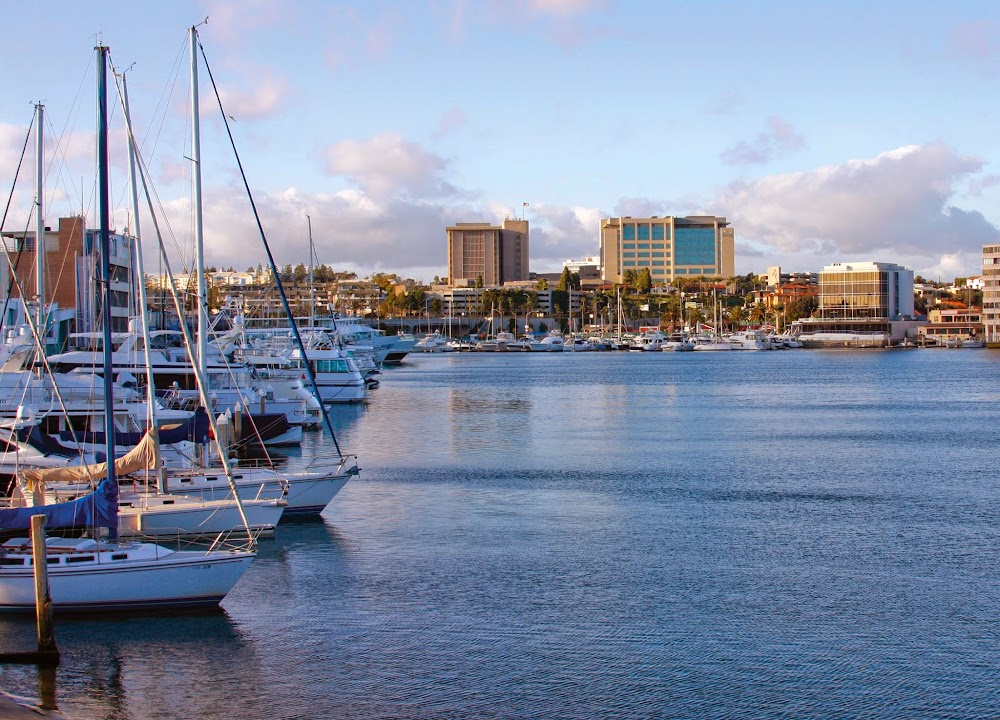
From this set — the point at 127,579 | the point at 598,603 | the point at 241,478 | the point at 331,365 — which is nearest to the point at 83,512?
the point at 127,579

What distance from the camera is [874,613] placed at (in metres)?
24.0

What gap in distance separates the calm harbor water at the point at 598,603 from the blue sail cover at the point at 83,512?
215 cm

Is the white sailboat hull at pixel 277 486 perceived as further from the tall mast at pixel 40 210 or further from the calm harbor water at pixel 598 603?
the tall mast at pixel 40 210

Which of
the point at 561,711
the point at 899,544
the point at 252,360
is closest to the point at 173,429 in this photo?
the point at 561,711

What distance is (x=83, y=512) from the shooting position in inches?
939

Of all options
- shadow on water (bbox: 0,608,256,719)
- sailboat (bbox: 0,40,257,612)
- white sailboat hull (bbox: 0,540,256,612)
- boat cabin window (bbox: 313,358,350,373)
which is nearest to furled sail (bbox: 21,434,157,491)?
sailboat (bbox: 0,40,257,612)

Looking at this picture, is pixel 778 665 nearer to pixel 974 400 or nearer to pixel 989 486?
pixel 989 486

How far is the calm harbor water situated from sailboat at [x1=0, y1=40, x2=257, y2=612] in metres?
0.49

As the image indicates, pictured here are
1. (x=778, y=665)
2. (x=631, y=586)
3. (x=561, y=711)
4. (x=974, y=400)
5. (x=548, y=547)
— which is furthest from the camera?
(x=974, y=400)

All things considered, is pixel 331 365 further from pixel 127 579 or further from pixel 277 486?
pixel 127 579

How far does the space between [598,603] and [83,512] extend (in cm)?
1084

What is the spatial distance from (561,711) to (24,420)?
24.4 m

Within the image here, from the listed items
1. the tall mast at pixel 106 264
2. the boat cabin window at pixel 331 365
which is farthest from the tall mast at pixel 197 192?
the boat cabin window at pixel 331 365

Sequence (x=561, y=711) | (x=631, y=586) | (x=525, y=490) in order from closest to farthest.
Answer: (x=561, y=711) → (x=631, y=586) → (x=525, y=490)
